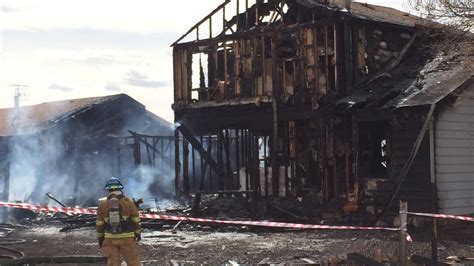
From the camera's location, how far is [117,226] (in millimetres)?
8508

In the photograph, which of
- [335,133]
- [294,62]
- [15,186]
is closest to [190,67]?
[294,62]

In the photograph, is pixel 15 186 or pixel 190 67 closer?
pixel 190 67

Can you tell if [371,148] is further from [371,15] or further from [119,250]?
[119,250]

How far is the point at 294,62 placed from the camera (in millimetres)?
19547

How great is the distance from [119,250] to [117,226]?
0.42 m

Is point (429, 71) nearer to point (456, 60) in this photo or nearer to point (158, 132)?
point (456, 60)

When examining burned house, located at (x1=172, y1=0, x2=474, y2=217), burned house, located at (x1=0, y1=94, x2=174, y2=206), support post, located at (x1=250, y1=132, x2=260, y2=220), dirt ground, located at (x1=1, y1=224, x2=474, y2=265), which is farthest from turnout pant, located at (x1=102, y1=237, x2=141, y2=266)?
burned house, located at (x1=0, y1=94, x2=174, y2=206)

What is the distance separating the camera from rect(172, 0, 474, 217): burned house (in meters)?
16.0

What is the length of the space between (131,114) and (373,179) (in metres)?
22.3

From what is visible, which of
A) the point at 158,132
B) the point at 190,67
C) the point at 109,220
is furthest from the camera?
the point at 158,132

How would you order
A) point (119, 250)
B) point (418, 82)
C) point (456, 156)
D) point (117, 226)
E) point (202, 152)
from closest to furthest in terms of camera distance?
point (117, 226)
point (119, 250)
point (456, 156)
point (418, 82)
point (202, 152)

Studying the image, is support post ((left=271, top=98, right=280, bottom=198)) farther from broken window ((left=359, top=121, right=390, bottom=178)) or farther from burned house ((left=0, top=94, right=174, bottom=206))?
burned house ((left=0, top=94, right=174, bottom=206))

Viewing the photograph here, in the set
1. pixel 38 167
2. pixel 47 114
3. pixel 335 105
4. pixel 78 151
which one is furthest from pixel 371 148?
pixel 47 114

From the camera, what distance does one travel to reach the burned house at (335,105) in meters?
16.0
